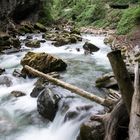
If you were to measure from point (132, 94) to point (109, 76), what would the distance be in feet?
16.5

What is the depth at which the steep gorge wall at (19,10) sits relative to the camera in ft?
79.3

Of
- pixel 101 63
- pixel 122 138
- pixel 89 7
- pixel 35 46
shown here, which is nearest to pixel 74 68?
pixel 101 63

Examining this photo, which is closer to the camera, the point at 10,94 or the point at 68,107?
the point at 68,107

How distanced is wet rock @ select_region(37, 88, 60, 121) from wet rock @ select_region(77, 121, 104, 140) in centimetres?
188

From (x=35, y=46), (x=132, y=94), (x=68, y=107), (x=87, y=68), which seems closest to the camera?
(x=132, y=94)

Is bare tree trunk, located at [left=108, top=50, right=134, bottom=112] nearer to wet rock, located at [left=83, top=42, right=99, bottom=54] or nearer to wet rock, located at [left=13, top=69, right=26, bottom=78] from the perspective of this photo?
wet rock, located at [left=13, top=69, right=26, bottom=78]

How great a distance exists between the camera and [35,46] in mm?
17406

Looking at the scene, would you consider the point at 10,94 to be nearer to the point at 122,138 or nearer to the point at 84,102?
the point at 84,102

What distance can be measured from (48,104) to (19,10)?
20.7 m

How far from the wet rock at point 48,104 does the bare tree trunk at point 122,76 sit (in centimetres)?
352

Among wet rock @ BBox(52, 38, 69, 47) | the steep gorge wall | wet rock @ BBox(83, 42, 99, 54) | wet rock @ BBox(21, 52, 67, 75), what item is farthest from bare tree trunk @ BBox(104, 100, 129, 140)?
the steep gorge wall

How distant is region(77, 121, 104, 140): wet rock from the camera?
5.59 m

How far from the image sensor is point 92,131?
18.6 ft

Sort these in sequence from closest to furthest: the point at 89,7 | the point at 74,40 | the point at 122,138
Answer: the point at 122,138
the point at 74,40
the point at 89,7
